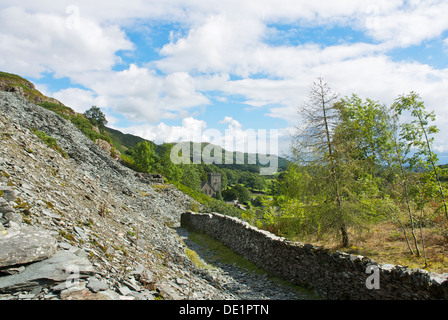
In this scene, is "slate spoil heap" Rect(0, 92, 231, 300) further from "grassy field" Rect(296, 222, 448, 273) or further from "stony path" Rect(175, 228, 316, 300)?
"grassy field" Rect(296, 222, 448, 273)

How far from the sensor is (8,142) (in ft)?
37.1

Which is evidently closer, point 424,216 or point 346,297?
point 346,297

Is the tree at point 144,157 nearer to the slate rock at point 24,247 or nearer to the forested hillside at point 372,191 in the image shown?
the forested hillside at point 372,191

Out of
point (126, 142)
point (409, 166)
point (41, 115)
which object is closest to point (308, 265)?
point (409, 166)

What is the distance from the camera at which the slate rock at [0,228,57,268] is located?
15.1ft

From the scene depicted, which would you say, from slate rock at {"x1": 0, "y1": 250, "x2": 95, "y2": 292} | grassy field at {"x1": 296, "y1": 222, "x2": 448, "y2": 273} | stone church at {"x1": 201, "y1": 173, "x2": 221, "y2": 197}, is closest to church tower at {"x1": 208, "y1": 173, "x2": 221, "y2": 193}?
stone church at {"x1": 201, "y1": 173, "x2": 221, "y2": 197}

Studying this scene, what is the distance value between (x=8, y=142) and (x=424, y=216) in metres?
19.0

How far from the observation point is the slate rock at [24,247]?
15.1ft

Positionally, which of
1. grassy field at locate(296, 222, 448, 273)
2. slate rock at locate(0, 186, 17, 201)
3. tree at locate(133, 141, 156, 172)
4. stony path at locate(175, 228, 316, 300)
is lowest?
stony path at locate(175, 228, 316, 300)

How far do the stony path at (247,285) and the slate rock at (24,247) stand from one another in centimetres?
512

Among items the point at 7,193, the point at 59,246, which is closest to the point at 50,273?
the point at 59,246

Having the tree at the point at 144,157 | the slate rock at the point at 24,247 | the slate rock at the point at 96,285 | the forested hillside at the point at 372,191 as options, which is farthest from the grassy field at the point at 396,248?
the tree at the point at 144,157

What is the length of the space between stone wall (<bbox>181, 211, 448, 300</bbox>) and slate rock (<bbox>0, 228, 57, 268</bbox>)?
27.8 ft
